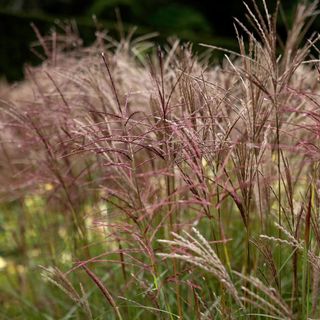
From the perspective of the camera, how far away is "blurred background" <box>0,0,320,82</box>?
436 inches

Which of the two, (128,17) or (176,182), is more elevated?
(176,182)

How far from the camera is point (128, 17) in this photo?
49.3 feet

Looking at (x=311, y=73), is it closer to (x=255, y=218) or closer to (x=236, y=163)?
(x=255, y=218)

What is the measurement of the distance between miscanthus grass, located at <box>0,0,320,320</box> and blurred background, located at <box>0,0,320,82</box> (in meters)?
7.35

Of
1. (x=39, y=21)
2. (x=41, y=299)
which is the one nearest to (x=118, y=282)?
(x=41, y=299)

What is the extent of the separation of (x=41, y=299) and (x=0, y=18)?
883 cm

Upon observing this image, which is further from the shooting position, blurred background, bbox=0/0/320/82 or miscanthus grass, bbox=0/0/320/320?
blurred background, bbox=0/0/320/82

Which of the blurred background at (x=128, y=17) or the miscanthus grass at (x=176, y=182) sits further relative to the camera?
the blurred background at (x=128, y=17)

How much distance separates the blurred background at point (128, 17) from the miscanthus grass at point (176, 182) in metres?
7.35

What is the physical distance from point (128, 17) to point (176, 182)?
12831mm

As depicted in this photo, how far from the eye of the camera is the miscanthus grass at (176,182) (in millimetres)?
1630

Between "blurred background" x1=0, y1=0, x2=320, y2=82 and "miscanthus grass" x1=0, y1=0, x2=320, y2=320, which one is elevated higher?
"miscanthus grass" x1=0, y1=0, x2=320, y2=320

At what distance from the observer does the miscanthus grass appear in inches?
64.2

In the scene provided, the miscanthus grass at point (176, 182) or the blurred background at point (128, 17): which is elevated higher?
the miscanthus grass at point (176, 182)
